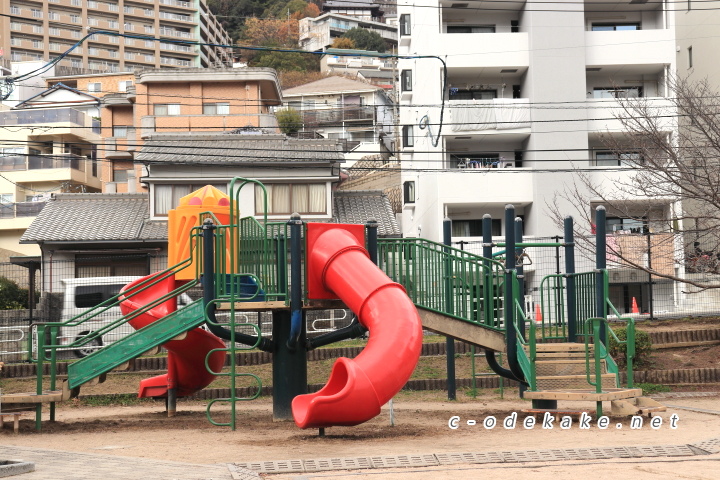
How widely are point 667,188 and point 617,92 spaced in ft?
37.1

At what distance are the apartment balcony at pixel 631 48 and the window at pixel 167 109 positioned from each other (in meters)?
20.5

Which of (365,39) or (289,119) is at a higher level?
(365,39)

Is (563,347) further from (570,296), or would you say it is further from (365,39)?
(365,39)

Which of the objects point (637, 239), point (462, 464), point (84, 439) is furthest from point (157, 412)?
point (637, 239)

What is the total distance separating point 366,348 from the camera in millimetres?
11594

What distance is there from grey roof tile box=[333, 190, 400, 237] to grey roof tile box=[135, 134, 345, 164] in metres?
1.73

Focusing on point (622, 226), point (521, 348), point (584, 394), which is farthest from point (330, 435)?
point (622, 226)

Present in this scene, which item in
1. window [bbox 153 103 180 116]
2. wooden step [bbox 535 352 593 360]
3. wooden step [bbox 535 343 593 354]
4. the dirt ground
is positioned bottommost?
the dirt ground

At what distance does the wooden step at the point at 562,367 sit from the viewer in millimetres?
14180

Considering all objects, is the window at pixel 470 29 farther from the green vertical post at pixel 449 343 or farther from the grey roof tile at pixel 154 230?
the green vertical post at pixel 449 343

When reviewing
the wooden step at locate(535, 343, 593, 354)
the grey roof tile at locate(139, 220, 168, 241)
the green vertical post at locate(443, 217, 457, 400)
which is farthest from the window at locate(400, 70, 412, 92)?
the wooden step at locate(535, 343, 593, 354)

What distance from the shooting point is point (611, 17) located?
37.1 meters

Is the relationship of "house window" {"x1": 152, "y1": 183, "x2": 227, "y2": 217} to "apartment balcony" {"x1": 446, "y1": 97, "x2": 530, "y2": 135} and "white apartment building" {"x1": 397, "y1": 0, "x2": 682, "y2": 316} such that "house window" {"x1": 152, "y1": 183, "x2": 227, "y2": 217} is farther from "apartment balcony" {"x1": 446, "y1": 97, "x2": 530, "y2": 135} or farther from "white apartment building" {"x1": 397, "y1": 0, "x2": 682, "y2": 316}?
"apartment balcony" {"x1": 446, "y1": 97, "x2": 530, "y2": 135}

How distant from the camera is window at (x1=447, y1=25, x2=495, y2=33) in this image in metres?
37.1
